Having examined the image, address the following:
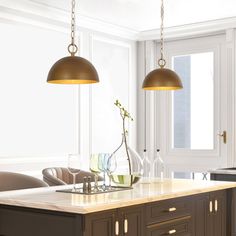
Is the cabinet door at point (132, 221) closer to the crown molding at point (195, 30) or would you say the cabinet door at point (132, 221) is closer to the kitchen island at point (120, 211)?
the kitchen island at point (120, 211)

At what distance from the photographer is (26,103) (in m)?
5.44

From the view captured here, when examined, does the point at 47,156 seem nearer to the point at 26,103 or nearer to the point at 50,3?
the point at 26,103

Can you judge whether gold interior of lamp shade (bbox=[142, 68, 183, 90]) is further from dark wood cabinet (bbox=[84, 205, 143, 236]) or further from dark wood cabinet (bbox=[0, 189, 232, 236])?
dark wood cabinet (bbox=[84, 205, 143, 236])

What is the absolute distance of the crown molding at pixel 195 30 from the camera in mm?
6247

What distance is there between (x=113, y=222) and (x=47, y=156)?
2.88 meters

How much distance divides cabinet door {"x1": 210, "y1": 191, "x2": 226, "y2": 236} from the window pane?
99.4 inches

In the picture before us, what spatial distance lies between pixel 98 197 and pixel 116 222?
22 centimetres

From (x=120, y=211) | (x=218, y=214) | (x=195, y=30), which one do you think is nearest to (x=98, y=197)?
(x=120, y=211)

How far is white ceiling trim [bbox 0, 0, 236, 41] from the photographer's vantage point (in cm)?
530

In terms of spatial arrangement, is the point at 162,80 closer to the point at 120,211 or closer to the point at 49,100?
the point at 120,211

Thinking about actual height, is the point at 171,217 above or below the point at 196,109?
below

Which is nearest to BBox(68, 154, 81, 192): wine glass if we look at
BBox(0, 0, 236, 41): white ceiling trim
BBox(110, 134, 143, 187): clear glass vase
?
BBox(110, 134, 143, 187): clear glass vase

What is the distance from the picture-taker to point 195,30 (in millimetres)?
6535

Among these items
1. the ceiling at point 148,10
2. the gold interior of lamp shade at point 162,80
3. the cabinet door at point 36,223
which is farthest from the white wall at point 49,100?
the cabinet door at point 36,223
